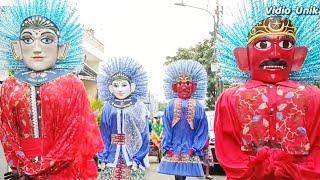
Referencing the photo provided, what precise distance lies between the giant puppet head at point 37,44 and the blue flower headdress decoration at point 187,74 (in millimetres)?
4291

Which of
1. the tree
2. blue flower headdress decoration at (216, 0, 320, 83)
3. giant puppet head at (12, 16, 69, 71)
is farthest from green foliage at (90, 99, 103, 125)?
the tree

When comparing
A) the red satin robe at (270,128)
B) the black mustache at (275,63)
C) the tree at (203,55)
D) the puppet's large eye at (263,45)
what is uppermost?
the tree at (203,55)

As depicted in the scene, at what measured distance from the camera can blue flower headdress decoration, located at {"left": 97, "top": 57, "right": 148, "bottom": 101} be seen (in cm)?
810

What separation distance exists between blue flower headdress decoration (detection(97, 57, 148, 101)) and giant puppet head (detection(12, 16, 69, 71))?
115 inches

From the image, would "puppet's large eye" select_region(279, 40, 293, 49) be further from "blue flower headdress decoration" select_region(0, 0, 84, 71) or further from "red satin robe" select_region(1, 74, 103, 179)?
"blue flower headdress decoration" select_region(0, 0, 84, 71)

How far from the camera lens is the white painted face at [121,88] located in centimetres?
791

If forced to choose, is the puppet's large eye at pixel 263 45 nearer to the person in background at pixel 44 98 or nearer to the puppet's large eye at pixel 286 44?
the puppet's large eye at pixel 286 44

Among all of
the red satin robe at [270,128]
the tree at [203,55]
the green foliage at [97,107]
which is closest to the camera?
the red satin robe at [270,128]

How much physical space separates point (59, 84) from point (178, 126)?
3871 millimetres

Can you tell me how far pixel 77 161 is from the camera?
16.2 feet

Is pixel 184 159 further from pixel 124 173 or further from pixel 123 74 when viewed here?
pixel 123 74

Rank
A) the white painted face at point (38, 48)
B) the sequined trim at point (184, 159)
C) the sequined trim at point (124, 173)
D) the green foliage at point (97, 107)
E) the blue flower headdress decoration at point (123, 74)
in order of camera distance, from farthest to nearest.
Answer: the green foliage at point (97, 107) < the sequined trim at point (184, 159) < the blue flower headdress decoration at point (123, 74) < the sequined trim at point (124, 173) < the white painted face at point (38, 48)

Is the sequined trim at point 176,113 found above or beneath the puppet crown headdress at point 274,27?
beneath

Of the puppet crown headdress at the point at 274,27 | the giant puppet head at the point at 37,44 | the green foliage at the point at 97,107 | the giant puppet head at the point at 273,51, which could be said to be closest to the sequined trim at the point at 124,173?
the green foliage at the point at 97,107
